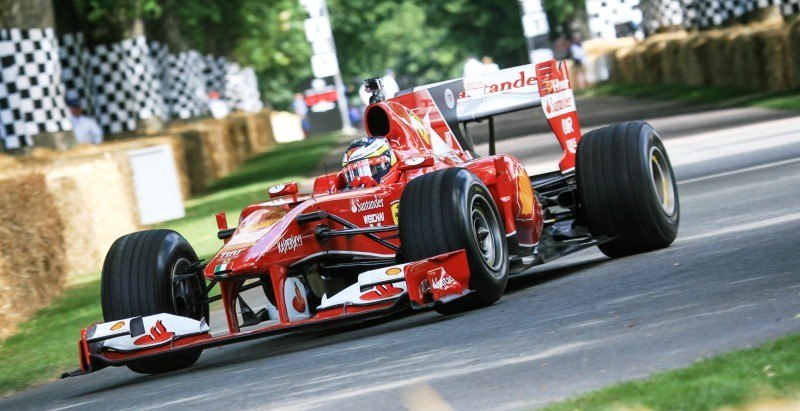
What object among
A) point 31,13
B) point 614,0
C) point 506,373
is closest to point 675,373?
point 506,373

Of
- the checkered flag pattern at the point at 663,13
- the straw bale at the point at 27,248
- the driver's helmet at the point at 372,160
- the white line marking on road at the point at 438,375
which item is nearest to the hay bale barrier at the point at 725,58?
the checkered flag pattern at the point at 663,13

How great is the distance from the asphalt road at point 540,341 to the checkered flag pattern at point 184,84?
33391 millimetres

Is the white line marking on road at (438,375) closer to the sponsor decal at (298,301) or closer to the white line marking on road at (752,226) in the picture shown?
the sponsor decal at (298,301)

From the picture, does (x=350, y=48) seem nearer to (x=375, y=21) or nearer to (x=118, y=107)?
(x=375, y=21)

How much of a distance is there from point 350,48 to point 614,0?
62.2ft

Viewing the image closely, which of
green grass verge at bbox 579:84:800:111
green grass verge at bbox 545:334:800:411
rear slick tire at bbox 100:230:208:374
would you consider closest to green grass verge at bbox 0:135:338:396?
A: rear slick tire at bbox 100:230:208:374

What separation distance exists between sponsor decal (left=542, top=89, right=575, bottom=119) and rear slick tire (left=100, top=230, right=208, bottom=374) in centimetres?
358

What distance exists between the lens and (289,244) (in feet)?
31.1

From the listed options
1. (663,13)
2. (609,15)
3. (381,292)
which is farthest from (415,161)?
(609,15)

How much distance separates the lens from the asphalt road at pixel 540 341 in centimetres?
689

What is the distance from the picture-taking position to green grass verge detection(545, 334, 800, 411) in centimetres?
572

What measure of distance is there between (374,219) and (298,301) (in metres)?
0.87

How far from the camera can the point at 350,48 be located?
86062mm

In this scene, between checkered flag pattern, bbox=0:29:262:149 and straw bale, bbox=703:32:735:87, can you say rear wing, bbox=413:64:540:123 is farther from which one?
straw bale, bbox=703:32:735:87
